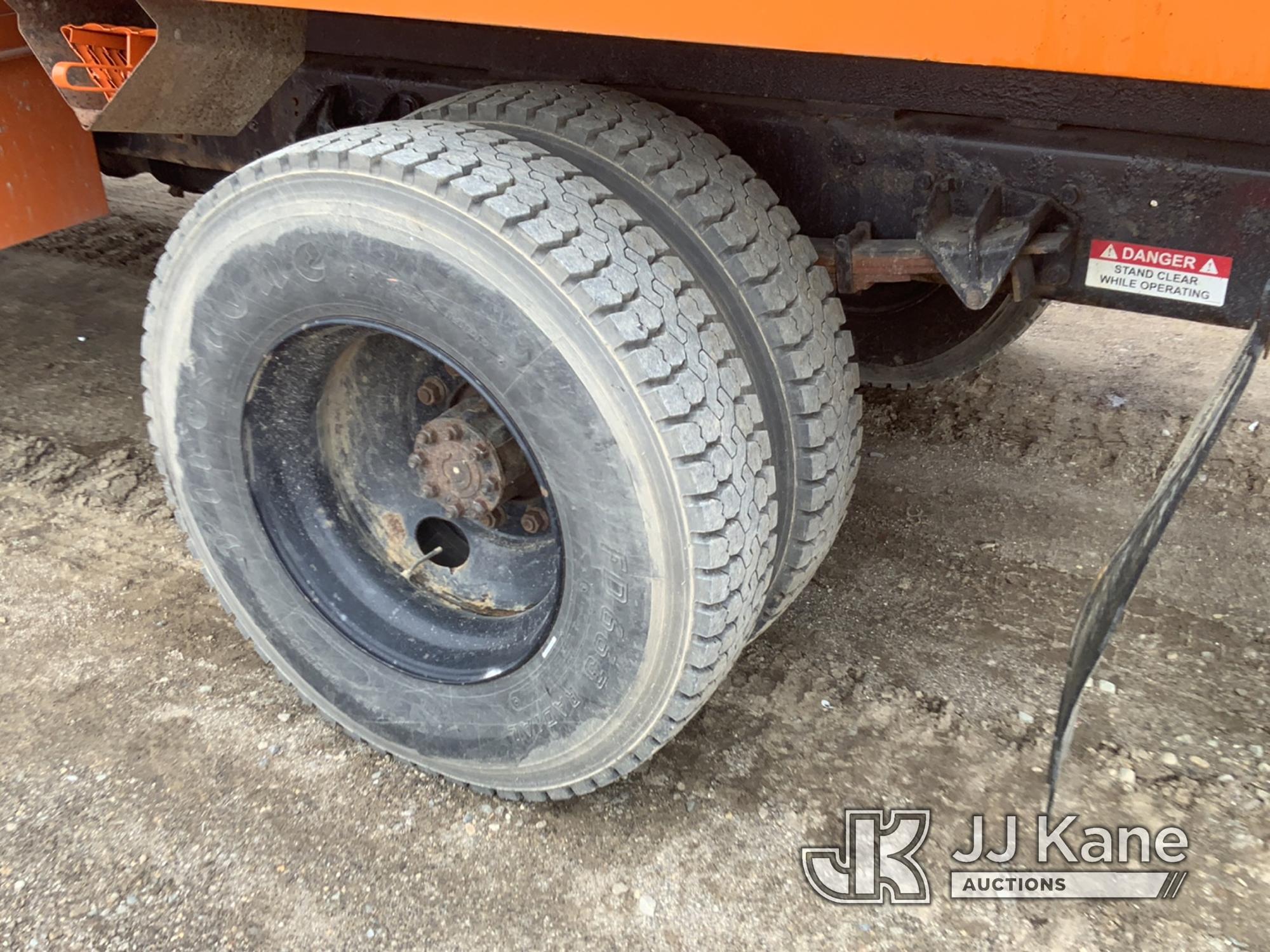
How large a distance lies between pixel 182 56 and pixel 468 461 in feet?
2.97

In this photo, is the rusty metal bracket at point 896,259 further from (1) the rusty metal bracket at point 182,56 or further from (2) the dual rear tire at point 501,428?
(1) the rusty metal bracket at point 182,56

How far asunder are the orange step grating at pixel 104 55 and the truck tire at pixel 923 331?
2081mm

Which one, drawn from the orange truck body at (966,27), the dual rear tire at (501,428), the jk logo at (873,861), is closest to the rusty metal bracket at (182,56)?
the dual rear tire at (501,428)

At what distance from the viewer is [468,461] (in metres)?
2.04

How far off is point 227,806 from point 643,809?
0.88m

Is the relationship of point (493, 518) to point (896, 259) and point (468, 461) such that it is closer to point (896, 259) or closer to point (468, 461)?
point (468, 461)

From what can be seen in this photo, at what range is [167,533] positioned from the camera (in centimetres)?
301

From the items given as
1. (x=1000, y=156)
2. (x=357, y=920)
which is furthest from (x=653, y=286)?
(x=357, y=920)

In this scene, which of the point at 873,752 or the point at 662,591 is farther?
the point at 873,752

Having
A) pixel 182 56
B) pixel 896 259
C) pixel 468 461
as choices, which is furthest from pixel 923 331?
pixel 182 56

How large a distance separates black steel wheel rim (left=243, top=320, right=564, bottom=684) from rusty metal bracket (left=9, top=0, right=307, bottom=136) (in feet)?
1.76

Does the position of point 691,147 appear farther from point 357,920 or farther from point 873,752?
point 357,920

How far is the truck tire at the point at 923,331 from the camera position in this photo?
122 inches

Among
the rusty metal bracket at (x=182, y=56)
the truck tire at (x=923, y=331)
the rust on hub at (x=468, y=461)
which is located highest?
the rusty metal bracket at (x=182, y=56)
